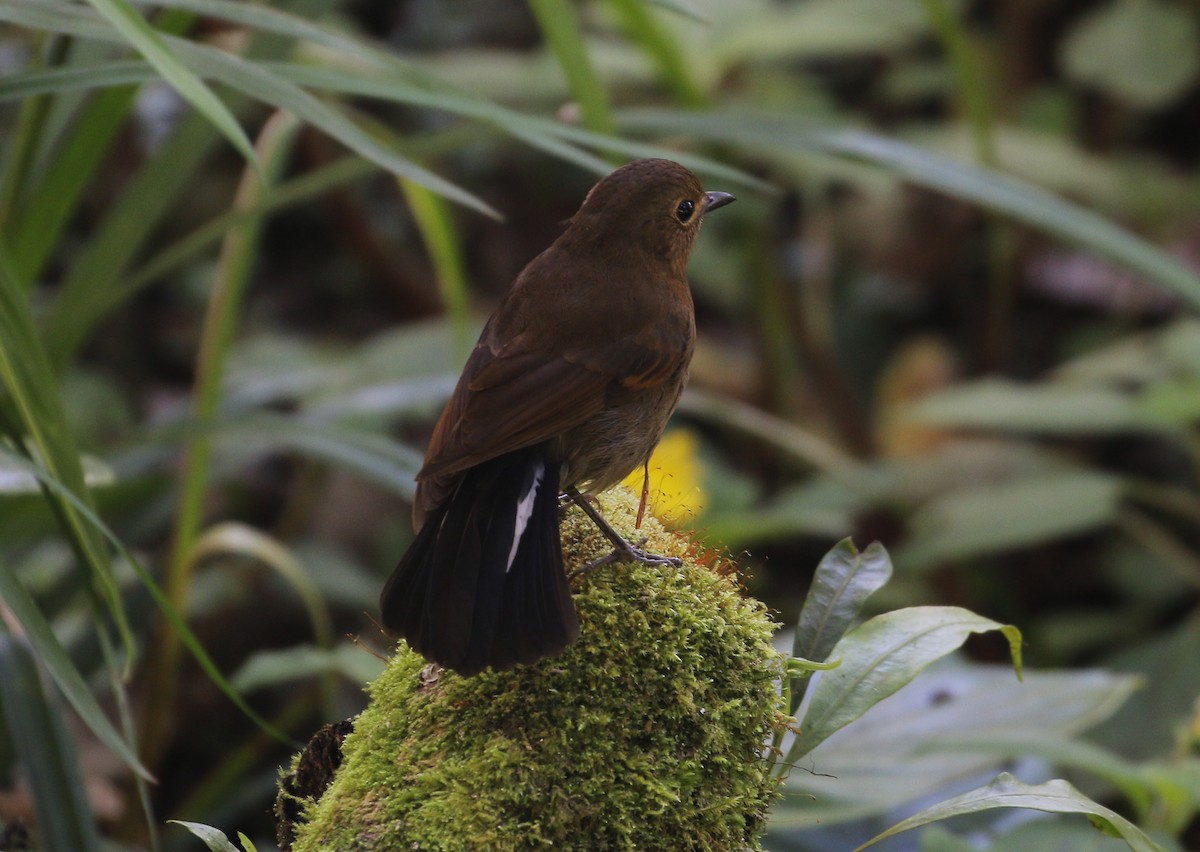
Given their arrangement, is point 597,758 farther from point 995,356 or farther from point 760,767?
point 995,356

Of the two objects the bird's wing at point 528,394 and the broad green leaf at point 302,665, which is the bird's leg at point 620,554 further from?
the broad green leaf at point 302,665

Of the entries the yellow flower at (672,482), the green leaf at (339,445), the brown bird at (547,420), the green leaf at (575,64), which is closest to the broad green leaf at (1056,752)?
the yellow flower at (672,482)

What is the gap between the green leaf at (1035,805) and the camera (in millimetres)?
1232

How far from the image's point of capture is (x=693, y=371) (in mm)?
4746

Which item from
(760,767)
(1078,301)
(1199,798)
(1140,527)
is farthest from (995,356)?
(760,767)

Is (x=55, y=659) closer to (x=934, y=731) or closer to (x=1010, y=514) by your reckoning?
(x=934, y=731)

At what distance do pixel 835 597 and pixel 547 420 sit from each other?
415 millimetres

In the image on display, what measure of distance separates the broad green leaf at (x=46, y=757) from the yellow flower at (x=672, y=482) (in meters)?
0.86

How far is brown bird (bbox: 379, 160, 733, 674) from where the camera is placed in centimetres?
129

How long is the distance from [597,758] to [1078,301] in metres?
4.52

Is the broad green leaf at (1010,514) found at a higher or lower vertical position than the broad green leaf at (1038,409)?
lower

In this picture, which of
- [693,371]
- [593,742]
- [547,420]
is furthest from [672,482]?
[693,371]

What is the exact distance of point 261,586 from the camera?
3.95 meters

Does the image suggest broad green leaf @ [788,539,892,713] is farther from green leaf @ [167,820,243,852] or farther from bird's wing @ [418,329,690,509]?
green leaf @ [167,820,243,852]
